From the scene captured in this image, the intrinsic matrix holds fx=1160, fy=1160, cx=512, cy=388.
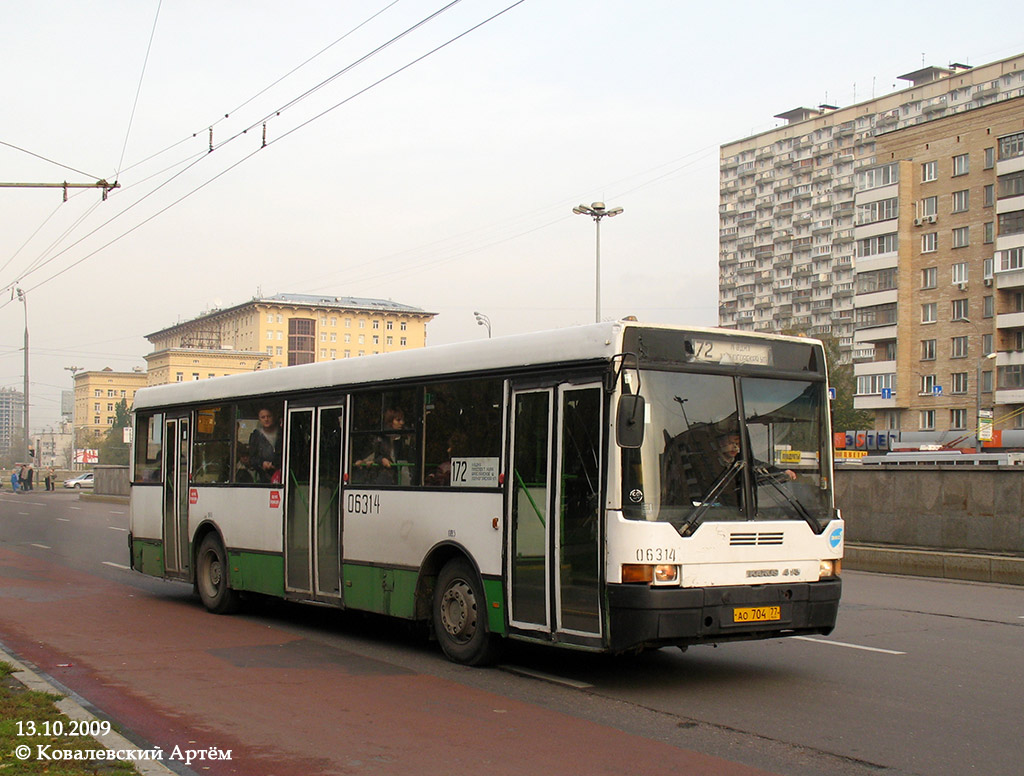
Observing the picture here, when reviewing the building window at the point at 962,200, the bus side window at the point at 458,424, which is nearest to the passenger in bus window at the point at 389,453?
the bus side window at the point at 458,424

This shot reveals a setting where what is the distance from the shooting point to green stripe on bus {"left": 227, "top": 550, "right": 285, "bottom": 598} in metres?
12.9

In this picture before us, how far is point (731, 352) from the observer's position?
9.21 m

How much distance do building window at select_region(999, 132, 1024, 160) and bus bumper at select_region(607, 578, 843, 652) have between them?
67.2 metres

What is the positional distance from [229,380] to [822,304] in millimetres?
130549

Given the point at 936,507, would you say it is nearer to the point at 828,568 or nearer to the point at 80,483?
the point at 828,568

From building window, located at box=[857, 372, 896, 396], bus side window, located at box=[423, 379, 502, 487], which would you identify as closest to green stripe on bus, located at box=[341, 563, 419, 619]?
bus side window, located at box=[423, 379, 502, 487]

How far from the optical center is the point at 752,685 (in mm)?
9141

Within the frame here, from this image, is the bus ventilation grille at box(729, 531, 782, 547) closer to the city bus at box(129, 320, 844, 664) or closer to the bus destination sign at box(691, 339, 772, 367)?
the city bus at box(129, 320, 844, 664)

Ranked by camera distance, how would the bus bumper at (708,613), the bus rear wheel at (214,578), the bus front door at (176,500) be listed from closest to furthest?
the bus bumper at (708,613) < the bus rear wheel at (214,578) < the bus front door at (176,500)

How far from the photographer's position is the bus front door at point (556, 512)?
8680 millimetres

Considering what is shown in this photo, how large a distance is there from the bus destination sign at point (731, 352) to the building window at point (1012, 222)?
66.5m

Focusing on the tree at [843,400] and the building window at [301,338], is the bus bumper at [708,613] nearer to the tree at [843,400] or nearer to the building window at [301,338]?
the tree at [843,400]

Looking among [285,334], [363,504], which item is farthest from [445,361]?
[285,334]

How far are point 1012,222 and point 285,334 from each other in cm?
5846
